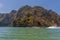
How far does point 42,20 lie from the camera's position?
182500mm

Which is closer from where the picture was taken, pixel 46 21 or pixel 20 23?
pixel 20 23

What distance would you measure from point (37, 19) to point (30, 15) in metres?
11.0

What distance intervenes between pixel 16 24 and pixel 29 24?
1161cm

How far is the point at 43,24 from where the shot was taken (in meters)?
174

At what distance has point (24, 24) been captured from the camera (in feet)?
557

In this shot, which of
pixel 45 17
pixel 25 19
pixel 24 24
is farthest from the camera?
pixel 45 17

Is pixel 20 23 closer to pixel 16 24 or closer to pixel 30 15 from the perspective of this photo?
pixel 16 24

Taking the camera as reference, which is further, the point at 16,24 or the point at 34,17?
the point at 34,17

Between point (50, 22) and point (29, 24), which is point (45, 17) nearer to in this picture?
point (50, 22)

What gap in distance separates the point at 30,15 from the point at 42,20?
1516 cm

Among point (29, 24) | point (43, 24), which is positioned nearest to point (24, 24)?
point (29, 24)

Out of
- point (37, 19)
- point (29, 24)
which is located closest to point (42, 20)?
point (37, 19)

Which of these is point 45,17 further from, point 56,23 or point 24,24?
point 24,24

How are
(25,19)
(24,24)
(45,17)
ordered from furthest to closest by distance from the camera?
(45,17), (25,19), (24,24)
